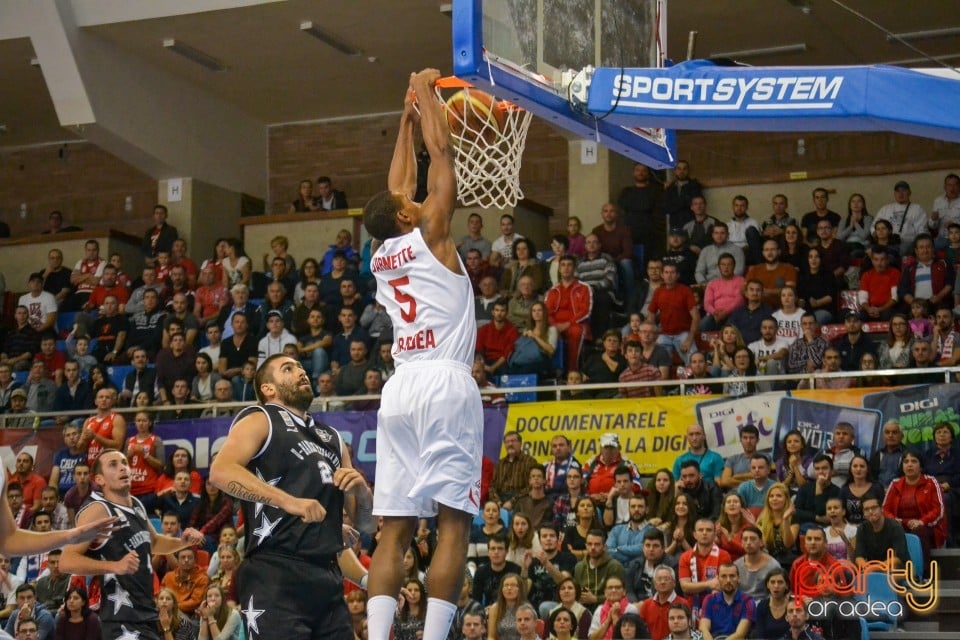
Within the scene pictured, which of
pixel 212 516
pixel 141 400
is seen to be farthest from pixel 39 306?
pixel 212 516

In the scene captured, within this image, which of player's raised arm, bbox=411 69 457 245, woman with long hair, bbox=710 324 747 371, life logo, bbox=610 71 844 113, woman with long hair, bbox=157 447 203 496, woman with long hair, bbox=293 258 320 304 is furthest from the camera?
woman with long hair, bbox=293 258 320 304

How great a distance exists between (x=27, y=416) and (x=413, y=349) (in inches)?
513

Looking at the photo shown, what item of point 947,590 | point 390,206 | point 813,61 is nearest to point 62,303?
point 813,61

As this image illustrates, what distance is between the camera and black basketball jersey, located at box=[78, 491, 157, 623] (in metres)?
8.82

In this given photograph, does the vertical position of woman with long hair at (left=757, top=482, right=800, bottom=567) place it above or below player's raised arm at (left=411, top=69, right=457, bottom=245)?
below

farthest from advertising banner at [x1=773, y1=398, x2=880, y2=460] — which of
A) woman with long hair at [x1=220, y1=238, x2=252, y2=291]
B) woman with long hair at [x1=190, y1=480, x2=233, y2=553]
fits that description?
woman with long hair at [x1=220, y1=238, x2=252, y2=291]

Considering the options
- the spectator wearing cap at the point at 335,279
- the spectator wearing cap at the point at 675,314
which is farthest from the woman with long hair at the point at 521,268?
the spectator wearing cap at the point at 335,279

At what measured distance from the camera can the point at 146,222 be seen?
25031 mm

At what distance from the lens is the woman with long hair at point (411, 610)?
1312 centimetres

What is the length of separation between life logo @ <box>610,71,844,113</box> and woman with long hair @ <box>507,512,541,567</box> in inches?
277

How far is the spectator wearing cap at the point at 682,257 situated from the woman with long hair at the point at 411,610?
5.97 metres

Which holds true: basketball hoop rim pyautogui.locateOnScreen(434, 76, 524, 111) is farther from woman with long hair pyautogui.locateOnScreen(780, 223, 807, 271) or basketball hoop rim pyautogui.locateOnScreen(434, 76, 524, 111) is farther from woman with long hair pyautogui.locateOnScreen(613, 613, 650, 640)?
woman with long hair pyautogui.locateOnScreen(780, 223, 807, 271)

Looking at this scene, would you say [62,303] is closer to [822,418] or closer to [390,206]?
[822,418]

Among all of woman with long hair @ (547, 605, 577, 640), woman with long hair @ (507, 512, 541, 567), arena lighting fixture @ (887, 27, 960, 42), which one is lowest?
woman with long hair @ (547, 605, 577, 640)
